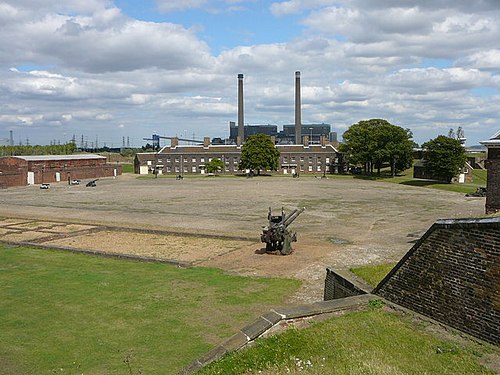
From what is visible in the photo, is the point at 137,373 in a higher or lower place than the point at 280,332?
lower

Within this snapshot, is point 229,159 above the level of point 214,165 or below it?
above

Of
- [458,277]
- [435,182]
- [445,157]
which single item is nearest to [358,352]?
[458,277]

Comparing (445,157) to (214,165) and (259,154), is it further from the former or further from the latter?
(214,165)

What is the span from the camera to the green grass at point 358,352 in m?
7.06

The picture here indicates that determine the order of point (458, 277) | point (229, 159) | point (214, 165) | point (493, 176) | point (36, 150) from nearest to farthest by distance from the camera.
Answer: point (458, 277), point (493, 176), point (214, 165), point (229, 159), point (36, 150)

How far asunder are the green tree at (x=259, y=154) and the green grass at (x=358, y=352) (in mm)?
74292

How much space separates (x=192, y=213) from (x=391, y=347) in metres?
28.2

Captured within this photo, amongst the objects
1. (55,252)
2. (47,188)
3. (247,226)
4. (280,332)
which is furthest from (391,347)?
(47,188)

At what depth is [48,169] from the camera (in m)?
70.4

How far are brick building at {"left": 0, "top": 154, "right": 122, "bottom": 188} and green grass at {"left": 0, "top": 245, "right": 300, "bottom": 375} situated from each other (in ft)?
168

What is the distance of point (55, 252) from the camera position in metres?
20.5

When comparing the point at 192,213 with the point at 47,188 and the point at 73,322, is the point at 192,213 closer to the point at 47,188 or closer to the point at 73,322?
the point at 73,322

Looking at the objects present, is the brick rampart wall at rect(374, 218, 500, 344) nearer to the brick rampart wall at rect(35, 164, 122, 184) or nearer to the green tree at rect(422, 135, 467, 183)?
the green tree at rect(422, 135, 467, 183)

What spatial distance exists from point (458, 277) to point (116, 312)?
27.5 feet
